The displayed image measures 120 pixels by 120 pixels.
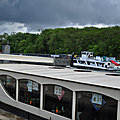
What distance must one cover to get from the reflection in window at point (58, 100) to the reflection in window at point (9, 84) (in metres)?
3.94

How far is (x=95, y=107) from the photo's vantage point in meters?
10.7

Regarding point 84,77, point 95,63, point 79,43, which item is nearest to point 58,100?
point 84,77

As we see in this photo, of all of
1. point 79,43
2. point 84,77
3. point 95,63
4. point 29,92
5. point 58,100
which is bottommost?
point 58,100

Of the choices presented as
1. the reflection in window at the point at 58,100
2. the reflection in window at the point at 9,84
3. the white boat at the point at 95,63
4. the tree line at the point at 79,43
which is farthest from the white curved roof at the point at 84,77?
the tree line at the point at 79,43

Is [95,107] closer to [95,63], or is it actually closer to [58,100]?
[58,100]

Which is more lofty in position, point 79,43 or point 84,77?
point 79,43

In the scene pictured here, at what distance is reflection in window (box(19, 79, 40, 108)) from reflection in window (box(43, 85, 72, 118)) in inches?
34.9

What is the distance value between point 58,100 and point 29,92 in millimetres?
2954

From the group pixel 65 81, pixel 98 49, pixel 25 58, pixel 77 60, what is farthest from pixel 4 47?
pixel 65 81

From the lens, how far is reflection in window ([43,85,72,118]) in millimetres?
11922

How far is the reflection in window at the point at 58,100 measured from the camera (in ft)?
39.1

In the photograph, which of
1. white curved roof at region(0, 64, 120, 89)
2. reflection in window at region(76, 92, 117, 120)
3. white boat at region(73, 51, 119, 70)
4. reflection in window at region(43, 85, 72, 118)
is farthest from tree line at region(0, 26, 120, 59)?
reflection in window at region(76, 92, 117, 120)

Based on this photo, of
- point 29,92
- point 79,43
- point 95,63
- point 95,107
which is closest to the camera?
point 95,107

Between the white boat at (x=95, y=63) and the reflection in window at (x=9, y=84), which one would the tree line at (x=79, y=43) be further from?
the reflection in window at (x=9, y=84)
